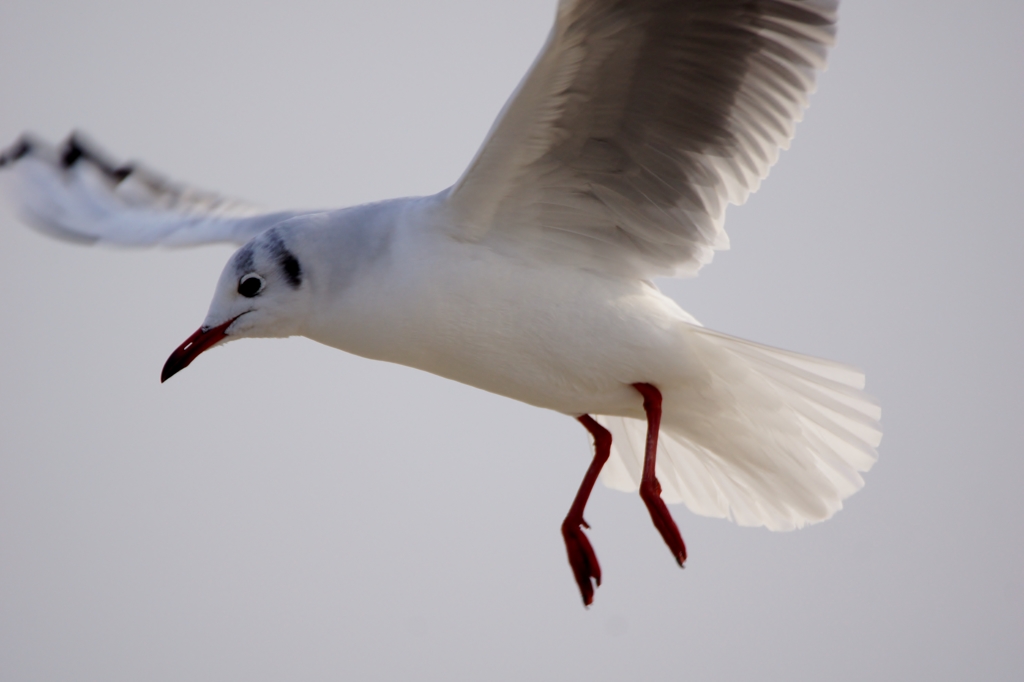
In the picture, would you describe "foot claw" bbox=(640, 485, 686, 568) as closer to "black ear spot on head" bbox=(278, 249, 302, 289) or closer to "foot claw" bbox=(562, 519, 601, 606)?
A: "foot claw" bbox=(562, 519, 601, 606)

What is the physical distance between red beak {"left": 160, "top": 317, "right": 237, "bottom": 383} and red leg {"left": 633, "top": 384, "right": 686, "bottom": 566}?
1351 millimetres

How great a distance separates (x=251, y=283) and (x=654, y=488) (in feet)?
4.74

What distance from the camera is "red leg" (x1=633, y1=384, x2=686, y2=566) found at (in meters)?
Answer: 3.95

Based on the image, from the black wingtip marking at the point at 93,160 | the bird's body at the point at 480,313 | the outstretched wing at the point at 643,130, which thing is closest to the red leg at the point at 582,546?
the bird's body at the point at 480,313

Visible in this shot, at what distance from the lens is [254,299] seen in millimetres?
3734

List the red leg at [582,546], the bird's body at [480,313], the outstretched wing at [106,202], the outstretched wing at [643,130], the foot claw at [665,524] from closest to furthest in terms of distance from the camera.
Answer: the outstretched wing at [643,130] < the bird's body at [480,313] < the foot claw at [665,524] < the red leg at [582,546] < the outstretched wing at [106,202]

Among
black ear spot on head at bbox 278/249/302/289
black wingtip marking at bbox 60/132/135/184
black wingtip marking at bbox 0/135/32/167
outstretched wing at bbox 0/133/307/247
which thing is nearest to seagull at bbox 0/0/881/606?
black ear spot on head at bbox 278/249/302/289

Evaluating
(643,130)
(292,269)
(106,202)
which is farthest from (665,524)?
(106,202)

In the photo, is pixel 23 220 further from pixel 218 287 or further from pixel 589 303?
pixel 589 303

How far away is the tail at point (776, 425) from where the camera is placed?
4.06 meters

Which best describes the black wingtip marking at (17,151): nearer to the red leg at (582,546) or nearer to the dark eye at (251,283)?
the dark eye at (251,283)

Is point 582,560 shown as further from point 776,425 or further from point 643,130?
point 643,130

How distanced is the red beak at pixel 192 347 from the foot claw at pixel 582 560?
1.41 metres

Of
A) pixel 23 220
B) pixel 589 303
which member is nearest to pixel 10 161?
pixel 23 220
